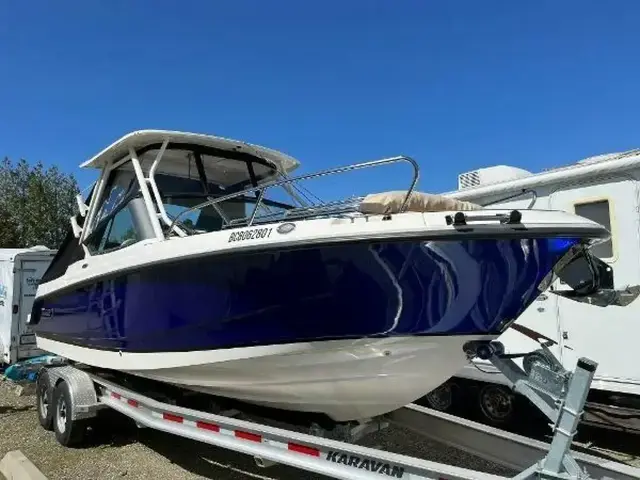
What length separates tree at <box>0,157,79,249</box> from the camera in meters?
23.0

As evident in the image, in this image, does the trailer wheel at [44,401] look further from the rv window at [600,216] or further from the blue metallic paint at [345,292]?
the rv window at [600,216]

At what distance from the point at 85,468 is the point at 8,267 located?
18.3 feet

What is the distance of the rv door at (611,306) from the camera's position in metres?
4.59

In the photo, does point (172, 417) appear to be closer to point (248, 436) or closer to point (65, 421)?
point (248, 436)

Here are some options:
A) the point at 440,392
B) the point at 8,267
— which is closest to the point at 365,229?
the point at 440,392

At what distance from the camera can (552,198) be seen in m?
5.33

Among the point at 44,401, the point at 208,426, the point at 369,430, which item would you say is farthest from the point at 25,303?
the point at 369,430

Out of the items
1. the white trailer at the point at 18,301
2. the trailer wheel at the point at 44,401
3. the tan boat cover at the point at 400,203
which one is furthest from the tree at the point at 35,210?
the tan boat cover at the point at 400,203

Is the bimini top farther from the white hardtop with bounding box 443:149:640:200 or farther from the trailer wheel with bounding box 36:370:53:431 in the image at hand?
the trailer wheel with bounding box 36:370:53:431

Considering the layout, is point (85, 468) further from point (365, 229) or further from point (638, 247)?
point (638, 247)

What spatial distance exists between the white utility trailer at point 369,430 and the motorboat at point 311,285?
0.87 feet

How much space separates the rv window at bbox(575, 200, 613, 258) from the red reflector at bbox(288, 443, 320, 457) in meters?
3.06

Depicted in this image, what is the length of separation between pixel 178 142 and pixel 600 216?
12.5ft

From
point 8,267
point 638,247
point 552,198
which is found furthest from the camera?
point 8,267
